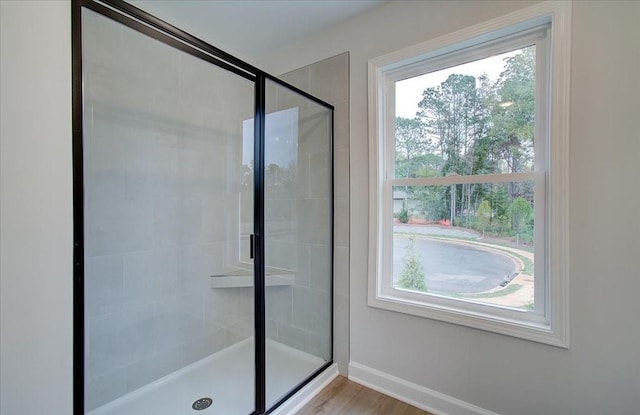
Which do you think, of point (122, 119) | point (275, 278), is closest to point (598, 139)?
point (275, 278)

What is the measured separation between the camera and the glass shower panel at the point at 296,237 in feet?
5.86

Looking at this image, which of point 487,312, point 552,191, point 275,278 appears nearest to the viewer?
point 552,191

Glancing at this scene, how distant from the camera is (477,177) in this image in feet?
5.35

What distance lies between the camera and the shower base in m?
1.70

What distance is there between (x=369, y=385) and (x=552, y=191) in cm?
162

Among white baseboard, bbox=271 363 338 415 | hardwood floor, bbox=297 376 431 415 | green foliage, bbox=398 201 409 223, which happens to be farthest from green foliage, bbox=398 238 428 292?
white baseboard, bbox=271 363 338 415

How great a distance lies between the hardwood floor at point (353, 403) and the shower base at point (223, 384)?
0.57 feet

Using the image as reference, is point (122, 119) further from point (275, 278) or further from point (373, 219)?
point (373, 219)

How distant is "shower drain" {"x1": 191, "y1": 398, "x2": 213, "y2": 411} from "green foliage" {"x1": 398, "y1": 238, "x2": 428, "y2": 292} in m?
1.45

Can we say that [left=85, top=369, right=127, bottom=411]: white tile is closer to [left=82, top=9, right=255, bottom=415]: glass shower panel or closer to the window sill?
[left=82, top=9, right=255, bottom=415]: glass shower panel

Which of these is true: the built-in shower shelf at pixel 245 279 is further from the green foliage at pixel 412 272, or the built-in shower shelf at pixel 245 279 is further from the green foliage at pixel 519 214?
the green foliage at pixel 519 214

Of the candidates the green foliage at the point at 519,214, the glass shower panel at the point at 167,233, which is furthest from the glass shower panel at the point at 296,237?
the green foliage at the point at 519,214

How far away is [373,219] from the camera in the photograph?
76.1 inches

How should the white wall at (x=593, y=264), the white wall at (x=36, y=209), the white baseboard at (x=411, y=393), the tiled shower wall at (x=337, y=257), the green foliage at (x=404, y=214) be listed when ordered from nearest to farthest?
1. the white wall at (x=36, y=209)
2. the white wall at (x=593, y=264)
3. the white baseboard at (x=411, y=393)
4. the green foliage at (x=404, y=214)
5. the tiled shower wall at (x=337, y=257)
